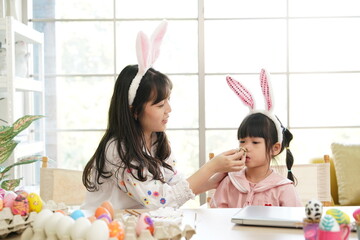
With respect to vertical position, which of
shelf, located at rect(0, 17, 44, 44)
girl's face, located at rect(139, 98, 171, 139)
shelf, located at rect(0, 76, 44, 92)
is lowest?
girl's face, located at rect(139, 98, 171, 139)

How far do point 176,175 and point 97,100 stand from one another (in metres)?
1.99

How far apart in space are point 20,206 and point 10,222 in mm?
43

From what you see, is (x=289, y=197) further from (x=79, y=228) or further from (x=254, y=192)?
(x=79, y=228)

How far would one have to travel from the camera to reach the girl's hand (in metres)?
1.83

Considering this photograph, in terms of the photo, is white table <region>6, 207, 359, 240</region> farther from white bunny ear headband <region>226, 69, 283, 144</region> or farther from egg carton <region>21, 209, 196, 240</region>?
white bunny ear headband <region>226, 69, 283, 144</region>

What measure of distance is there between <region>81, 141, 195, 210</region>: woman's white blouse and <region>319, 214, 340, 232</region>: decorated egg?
83cm

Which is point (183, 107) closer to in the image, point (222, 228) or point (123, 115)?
point (123, 115)

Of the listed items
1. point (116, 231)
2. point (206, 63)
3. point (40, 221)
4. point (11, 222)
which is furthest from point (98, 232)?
point (206, 63)

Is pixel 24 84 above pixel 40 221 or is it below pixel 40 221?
above

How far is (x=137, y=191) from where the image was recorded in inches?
64.9

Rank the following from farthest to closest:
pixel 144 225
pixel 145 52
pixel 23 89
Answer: pixel 23 89 < pixel 145 52 < pixel 144 225

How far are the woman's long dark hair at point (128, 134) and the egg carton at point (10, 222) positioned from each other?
1.99ft

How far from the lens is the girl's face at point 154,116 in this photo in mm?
1859

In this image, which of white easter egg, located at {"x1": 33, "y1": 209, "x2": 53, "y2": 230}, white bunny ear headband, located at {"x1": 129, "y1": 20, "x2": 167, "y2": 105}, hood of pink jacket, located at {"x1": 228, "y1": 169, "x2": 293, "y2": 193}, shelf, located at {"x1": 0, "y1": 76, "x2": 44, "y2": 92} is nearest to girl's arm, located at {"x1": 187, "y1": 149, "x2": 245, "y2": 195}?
hood of pink jacket, located at {"x1": 228, "y1": 169, "x2": 293, "y2": 193}
